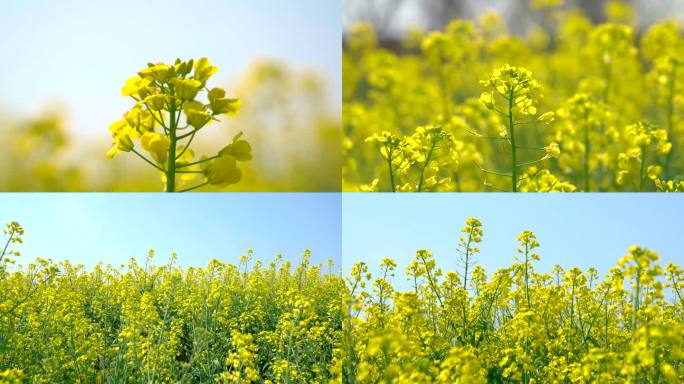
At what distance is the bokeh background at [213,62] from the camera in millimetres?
2289

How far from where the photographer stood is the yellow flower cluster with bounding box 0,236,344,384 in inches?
69.7

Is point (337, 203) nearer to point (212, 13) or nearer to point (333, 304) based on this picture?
point (333, 304)

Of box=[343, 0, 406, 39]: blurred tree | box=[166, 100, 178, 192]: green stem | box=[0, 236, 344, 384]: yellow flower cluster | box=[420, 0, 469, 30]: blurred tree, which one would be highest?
box=[420, 0, 469, 30]: blurred tree

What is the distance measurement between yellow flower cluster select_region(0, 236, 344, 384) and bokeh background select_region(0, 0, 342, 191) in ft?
0.95

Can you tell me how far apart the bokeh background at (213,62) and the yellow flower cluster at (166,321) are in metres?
0.29

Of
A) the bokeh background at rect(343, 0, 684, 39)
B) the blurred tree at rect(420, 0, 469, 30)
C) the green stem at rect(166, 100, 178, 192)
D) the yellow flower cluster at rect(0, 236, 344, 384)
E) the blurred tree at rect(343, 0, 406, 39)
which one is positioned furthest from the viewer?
the blurred tree at rect(420, 0, 469, 30)

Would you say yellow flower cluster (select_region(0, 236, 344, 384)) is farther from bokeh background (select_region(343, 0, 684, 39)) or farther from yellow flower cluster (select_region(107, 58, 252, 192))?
bokeh background (select_region(343, 0, 684, 39))

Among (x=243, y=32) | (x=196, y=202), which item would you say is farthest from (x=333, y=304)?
(x=243, y=32)

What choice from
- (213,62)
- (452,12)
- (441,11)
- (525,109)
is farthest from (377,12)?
(525,109)

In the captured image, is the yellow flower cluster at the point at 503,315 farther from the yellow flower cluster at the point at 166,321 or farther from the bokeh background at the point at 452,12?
the bokeh background at the point at 452,12

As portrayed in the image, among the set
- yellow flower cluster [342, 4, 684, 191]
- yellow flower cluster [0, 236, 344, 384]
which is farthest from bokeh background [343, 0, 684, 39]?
yellow flower cluster [0, 236, 344, 384]

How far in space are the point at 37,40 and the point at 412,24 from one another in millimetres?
2778

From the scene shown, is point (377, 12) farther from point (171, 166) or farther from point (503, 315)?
point (171, 166)

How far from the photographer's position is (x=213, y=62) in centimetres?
232
